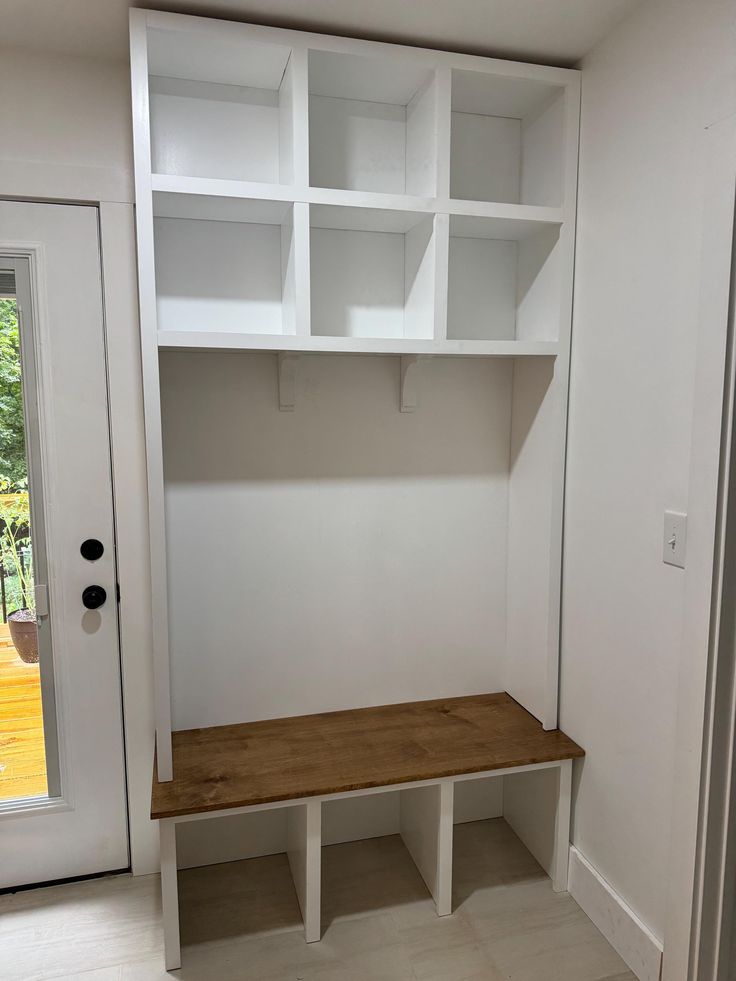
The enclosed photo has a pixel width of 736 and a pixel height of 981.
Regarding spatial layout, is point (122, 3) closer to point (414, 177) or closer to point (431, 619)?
point (414, 177)

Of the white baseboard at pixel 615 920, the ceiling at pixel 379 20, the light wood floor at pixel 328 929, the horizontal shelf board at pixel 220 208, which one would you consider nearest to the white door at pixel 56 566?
the light wood floor at pixel 328 929

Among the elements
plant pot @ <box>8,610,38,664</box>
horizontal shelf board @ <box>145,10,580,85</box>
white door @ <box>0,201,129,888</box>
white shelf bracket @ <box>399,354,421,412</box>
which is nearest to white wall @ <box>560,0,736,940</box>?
horizontal shelf board @ <box>145,10,580,85</box>

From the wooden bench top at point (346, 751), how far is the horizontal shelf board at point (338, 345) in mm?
1116

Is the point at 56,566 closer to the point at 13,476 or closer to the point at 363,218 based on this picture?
the point at 13,476

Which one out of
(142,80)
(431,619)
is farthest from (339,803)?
(142,80)

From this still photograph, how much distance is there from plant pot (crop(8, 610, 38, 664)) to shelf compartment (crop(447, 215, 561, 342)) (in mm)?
1505

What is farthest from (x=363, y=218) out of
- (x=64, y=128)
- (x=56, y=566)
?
(x=56, y=566)

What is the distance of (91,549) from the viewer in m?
1.99

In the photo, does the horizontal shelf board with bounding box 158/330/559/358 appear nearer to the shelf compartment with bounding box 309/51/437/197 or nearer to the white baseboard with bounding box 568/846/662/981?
the shelf compartment with bounding box 309/51/437/197

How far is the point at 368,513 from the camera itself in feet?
7.10

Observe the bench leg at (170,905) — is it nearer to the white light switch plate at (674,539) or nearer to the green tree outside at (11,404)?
the green tree outside at (11,404)

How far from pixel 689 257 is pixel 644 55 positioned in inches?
21.0

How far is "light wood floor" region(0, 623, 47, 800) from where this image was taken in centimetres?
198

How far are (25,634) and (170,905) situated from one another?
2.74 ft
